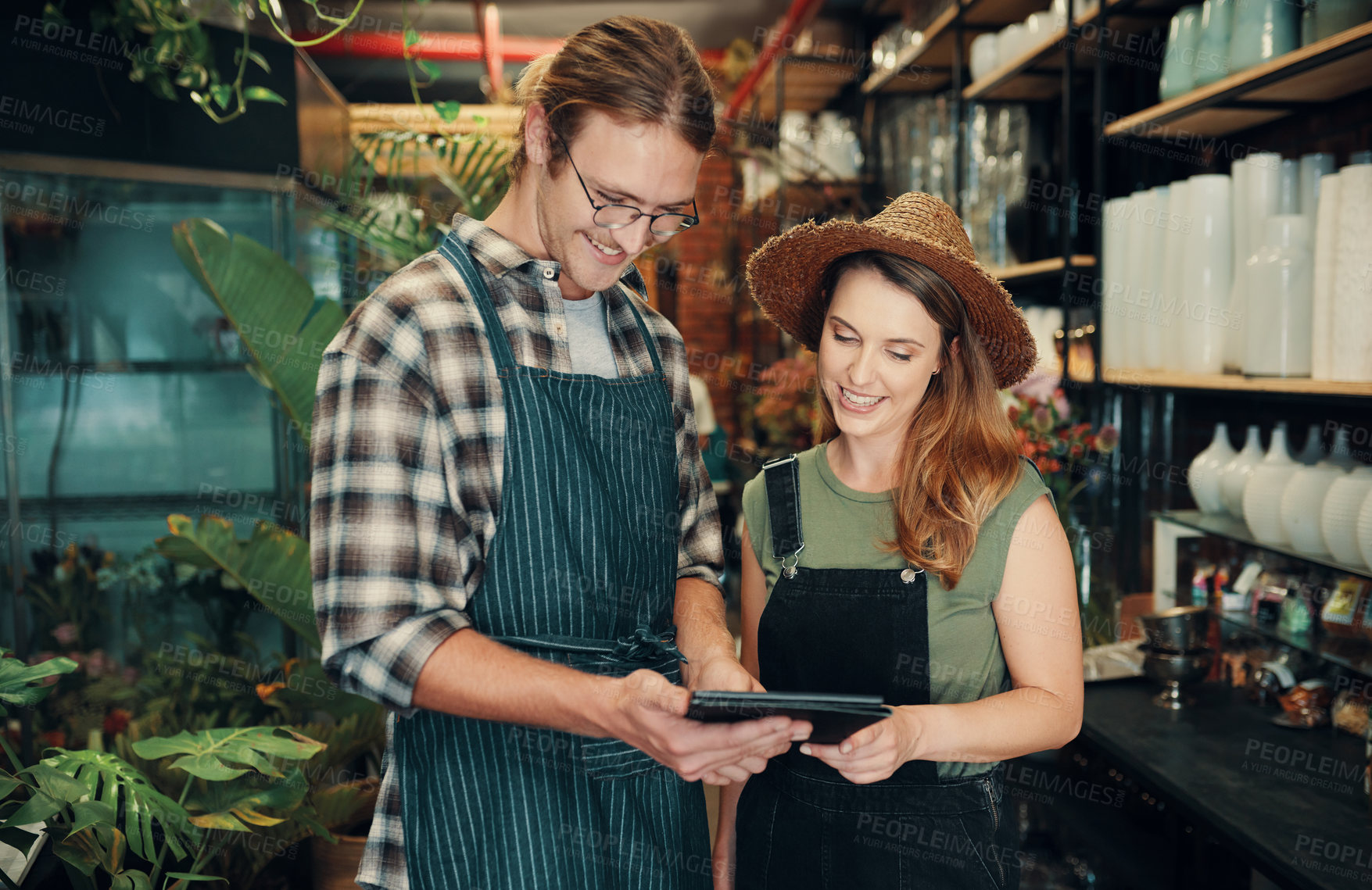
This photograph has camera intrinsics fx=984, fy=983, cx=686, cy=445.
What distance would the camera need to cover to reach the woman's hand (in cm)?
117

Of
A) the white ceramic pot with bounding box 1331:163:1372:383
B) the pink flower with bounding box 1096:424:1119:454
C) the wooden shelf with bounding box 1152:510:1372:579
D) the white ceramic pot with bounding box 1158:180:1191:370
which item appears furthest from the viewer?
the pink flower with bounding box 1096:424:1119:454

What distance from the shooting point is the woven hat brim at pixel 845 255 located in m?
1.49

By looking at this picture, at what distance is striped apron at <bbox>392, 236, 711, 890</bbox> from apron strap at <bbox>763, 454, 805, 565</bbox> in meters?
0.32

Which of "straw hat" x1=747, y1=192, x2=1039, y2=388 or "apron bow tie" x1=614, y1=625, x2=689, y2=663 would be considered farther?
"straw hat" x1=747, y1=192, x2=1039, y2=388

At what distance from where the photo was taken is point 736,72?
6414 mm

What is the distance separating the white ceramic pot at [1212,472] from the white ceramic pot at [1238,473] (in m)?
0.02

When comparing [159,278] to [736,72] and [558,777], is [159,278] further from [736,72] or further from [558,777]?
[736,72]

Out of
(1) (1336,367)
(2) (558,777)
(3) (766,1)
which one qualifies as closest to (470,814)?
(2) (558,777)

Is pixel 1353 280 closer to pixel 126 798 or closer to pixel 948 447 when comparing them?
pixel 948 447

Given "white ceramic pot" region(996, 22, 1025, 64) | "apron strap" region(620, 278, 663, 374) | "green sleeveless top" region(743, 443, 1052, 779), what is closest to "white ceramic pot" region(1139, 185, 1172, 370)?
"white ceramic pot" region(996, 22, 1025, 64)

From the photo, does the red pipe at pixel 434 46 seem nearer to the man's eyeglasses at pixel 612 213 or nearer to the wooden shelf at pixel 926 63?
the wooden shelf at pixel 926 63

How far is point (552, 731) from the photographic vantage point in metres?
1.22

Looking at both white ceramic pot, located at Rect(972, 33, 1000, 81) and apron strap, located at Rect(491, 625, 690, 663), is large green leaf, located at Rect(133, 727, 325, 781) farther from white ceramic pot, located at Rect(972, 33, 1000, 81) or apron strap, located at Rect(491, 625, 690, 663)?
white ceramic pot, located at Rect(972, 33, 1000, 81)

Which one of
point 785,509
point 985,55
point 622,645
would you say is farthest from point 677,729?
point 985,55
